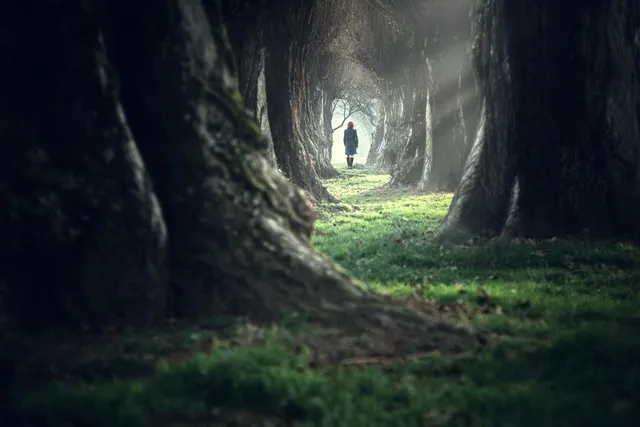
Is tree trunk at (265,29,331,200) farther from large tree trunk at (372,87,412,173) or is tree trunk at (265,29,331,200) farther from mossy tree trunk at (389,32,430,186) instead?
large tree trunk at (372,87,412,173)

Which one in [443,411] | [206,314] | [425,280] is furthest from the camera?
[425,280]

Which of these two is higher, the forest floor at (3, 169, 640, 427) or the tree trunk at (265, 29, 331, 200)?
the tree trunk at (265, 29, 331, 200)

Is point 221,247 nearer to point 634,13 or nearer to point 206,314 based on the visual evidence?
point 206,314

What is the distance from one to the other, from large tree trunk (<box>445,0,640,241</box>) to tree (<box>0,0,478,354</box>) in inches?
231

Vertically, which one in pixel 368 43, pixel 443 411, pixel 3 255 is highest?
pixel 368 43

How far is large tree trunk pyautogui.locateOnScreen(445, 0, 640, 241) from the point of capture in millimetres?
11148

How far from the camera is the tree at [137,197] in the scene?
554 centimetres

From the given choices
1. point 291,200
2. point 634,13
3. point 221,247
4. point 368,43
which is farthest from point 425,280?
point 368,43

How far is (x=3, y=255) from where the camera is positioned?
215 inches

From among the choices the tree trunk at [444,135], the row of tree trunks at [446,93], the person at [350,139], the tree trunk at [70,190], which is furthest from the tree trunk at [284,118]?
the person at [350,139]

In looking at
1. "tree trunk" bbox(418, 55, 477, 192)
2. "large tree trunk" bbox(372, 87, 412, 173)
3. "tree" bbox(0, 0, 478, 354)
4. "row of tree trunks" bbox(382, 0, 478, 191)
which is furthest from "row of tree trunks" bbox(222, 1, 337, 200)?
"large tree trunk" bbox(372, 87, 412, 173)

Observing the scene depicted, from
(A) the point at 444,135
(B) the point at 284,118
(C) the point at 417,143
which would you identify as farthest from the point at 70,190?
(C) the point at 417,143

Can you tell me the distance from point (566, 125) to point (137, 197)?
7386mm

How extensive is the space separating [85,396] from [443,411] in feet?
6.34
